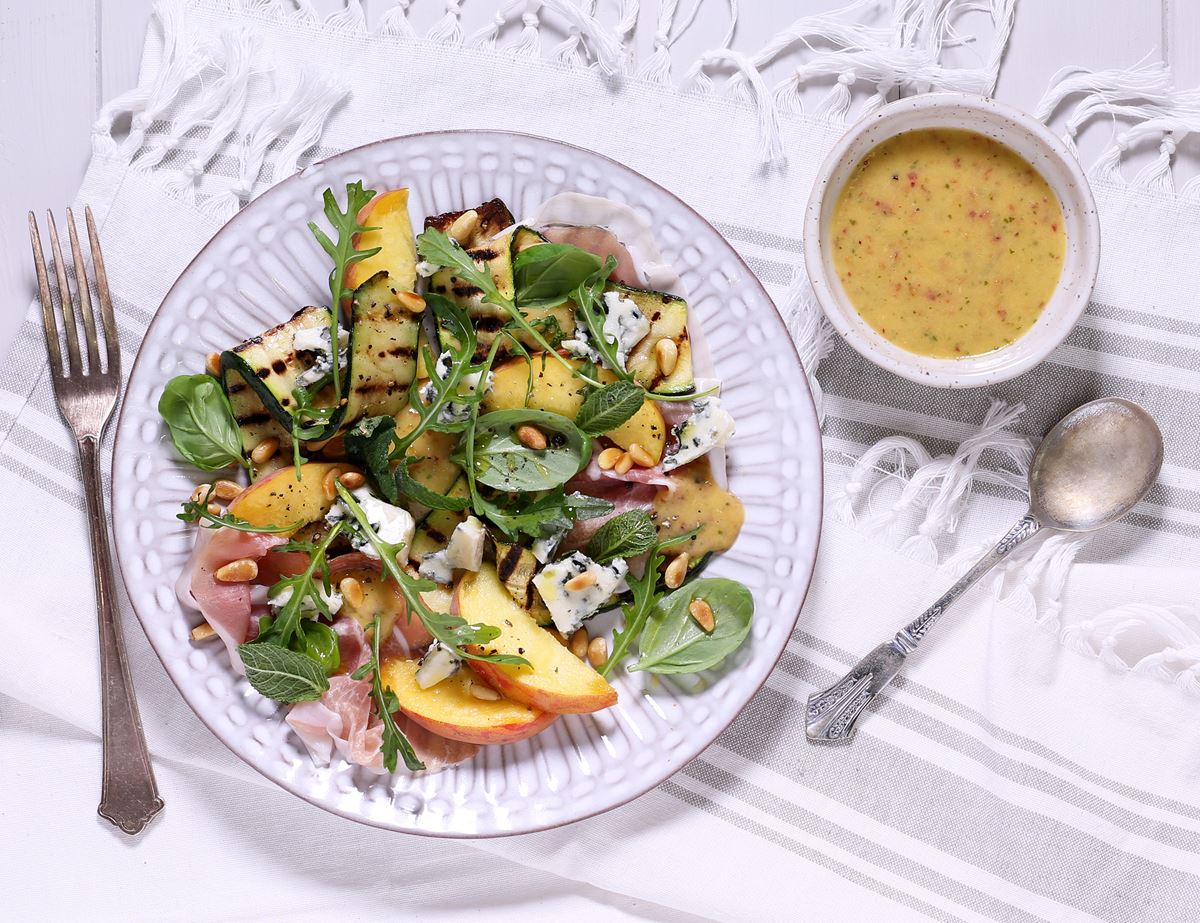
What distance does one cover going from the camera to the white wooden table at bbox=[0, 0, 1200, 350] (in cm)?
237

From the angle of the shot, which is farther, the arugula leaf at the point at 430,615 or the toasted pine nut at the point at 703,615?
the toasted pine nut at the point at 703,615

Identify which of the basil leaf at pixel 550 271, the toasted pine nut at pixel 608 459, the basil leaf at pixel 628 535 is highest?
the basil leaf at pixel 550 271

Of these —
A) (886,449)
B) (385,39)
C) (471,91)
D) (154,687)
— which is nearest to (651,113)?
(471,91)

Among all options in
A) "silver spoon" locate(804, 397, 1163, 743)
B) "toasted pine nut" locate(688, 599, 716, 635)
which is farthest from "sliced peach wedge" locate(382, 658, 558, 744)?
"silver spoon" locate(804, 397, 1163, 743)

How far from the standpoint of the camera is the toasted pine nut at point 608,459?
2072mm

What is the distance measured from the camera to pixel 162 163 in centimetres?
232

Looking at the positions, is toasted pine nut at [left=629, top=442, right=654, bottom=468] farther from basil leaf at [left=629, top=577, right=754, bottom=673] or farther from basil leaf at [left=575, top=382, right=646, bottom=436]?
basil leaf at [left=629, top=577, right=754, bottom=673]

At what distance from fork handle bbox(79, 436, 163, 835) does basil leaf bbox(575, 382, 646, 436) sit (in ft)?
3.85

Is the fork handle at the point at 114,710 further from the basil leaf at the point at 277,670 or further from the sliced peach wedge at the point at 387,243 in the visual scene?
the sliced peach wedge at the point at 387,243

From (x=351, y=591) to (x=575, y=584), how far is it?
483 millimetres

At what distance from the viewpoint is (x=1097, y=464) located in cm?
226

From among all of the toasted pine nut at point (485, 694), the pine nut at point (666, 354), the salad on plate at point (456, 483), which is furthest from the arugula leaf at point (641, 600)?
the pine nut at point (666, 354)

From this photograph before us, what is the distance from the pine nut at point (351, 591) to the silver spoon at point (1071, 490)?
1090 millimetres

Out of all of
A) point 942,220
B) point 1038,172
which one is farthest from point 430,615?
point 1038,172
